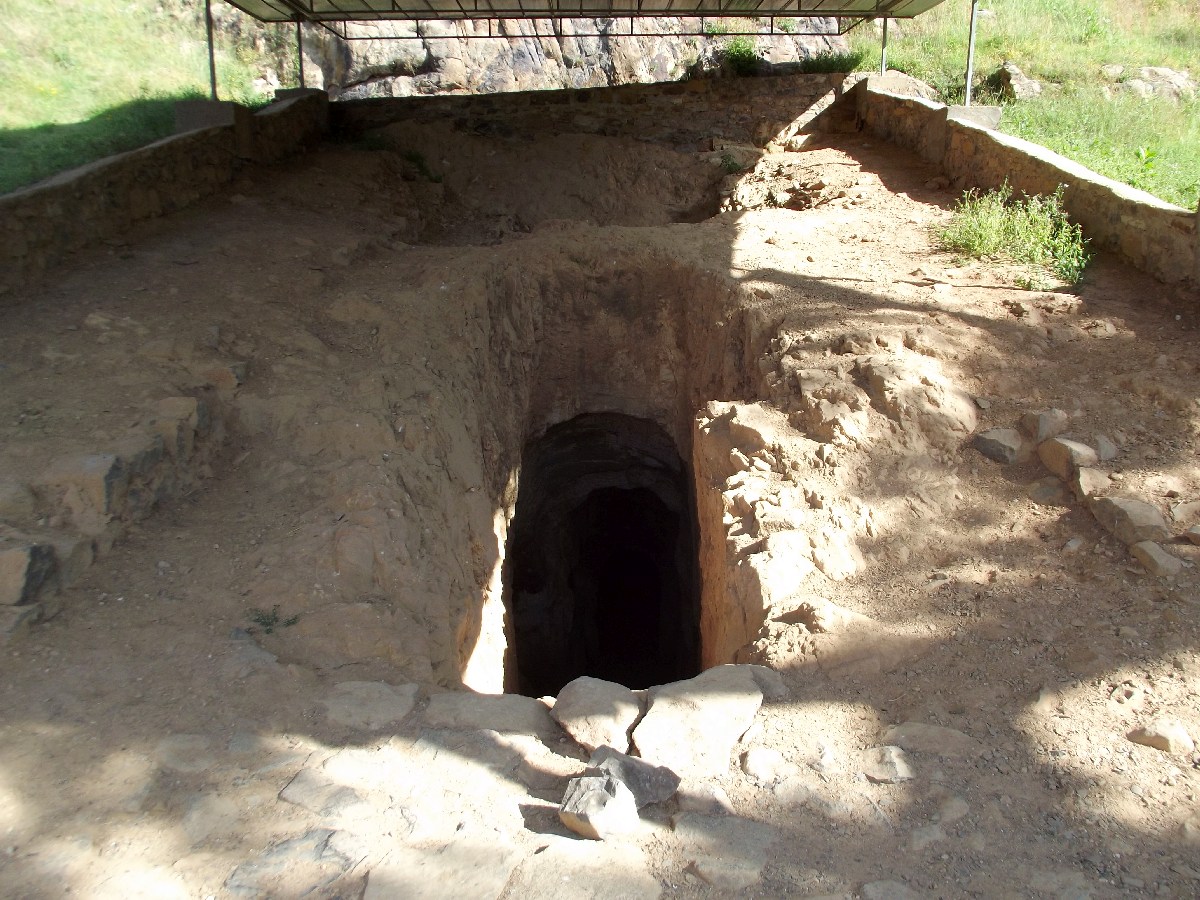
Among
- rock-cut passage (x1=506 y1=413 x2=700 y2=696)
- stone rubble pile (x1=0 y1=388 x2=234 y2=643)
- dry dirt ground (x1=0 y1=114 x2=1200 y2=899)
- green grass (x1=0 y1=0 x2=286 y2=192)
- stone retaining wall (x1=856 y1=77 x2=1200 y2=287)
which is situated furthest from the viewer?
rock-cut passage (x1=506 y1=413 x2=700 y2=696)

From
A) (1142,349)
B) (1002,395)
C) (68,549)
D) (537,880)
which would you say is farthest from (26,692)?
(1142,349)

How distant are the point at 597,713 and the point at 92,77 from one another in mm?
10428

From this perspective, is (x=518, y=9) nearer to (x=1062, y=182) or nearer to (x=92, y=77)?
(x=92, y=77)

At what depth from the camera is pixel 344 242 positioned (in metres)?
7.15

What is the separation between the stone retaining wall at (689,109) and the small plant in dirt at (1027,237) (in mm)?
4686

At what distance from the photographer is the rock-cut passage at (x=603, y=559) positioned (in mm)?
8008

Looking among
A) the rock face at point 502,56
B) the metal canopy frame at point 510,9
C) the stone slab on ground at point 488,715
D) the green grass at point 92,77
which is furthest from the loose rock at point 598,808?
the rock face at point 502,56

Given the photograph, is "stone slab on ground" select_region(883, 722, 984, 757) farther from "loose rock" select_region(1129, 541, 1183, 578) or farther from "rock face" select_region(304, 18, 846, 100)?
"rock face" select_region(304, 18, 846, 100)

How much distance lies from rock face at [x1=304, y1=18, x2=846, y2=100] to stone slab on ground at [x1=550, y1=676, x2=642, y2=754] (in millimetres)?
17665

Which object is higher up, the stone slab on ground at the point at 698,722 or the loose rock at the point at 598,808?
the loose rock at the point at 598,808

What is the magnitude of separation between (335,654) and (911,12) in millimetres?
11223

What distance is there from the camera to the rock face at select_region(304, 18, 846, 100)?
18.9m

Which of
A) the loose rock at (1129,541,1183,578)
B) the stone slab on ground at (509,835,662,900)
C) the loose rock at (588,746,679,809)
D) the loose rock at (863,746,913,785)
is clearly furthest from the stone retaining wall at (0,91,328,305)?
the loose rock at (1129,541,1183,578)

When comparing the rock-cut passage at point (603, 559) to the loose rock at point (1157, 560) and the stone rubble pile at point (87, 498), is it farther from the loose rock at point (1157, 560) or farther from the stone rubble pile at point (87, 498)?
the loose rock at point (1157, 560)
